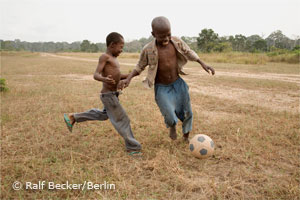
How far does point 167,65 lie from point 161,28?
23.4 inches

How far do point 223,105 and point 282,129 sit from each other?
6.53 feet

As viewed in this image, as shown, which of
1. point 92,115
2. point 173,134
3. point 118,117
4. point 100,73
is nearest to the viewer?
point 100,73

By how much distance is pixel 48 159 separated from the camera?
322 centimetres

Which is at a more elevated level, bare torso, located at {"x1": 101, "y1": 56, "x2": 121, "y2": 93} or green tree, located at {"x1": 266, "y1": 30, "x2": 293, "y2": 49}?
green tree, located at {"x1": 266, "y1": 30, "x2": 293, "y2": 49}

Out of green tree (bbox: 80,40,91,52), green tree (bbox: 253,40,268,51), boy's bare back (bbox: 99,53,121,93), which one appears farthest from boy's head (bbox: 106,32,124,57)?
green tree (bbox: 80,40,91,52)

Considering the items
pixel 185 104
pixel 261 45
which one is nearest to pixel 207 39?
pixel 261 45

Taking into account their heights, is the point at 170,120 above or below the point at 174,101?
below

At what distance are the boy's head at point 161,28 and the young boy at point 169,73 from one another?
58 millimetres

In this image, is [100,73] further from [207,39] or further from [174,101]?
[207,39]

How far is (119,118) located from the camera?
11.3 ft

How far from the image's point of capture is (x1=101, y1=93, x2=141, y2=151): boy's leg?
3.36m

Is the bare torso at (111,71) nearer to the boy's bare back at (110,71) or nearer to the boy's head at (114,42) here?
the boy's bare back at (110,71)

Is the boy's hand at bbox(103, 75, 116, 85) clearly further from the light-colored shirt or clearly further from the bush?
the bush

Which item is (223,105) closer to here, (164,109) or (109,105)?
(164,109)
